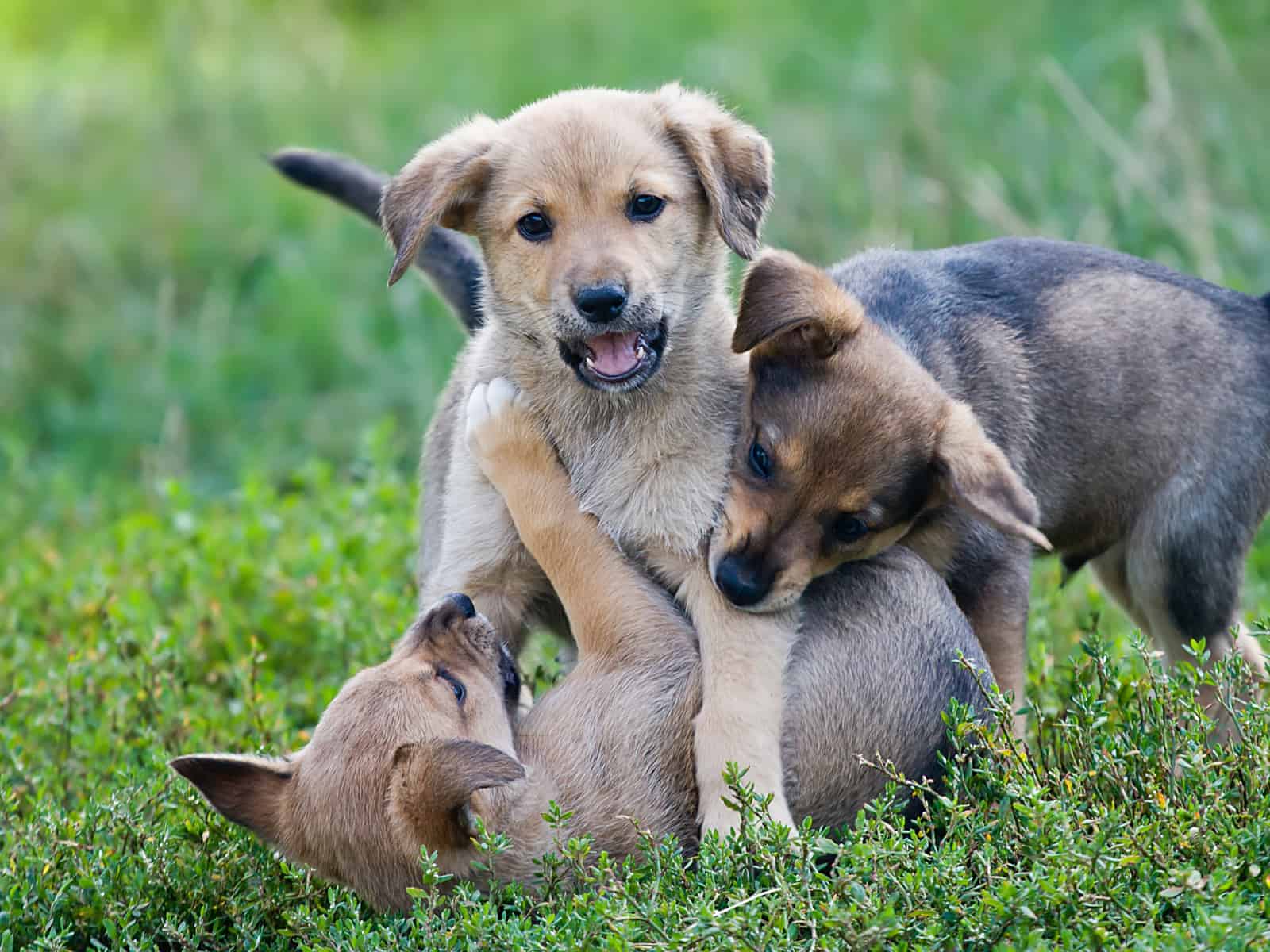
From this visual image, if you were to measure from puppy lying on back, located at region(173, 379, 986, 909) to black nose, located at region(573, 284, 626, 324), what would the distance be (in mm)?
578

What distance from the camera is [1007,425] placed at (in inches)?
201

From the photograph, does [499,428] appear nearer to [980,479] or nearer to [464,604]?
[464,604]

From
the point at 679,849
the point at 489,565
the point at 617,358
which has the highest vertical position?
the point at 617,358

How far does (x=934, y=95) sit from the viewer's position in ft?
33.0

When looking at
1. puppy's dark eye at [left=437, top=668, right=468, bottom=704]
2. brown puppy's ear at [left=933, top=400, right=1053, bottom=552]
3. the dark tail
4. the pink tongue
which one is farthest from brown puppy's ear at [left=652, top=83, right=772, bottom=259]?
puppy's dark eye at [left=437, top=668, right=468, bottom=704]

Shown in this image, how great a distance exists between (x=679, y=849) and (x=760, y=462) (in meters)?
1.17

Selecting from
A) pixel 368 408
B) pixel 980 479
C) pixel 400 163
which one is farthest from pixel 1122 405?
pixel 400 163

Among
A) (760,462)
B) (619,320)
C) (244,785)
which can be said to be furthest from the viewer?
(760,462)

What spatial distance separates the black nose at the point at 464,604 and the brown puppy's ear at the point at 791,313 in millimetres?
1041

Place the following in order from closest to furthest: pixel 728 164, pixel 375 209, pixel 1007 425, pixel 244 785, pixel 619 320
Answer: pixel 244 785 → pixel 619 320 → pixel 728 164 → pixel 1007 425 → pixel 375 209

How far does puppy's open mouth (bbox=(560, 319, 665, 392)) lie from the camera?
4582mm

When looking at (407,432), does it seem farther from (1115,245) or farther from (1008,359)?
(1008,359)

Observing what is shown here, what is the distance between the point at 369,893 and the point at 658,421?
1568 mm

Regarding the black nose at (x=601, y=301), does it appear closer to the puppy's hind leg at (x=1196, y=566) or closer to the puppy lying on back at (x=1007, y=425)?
the puppy lying on back at (x=1007, y=425)
